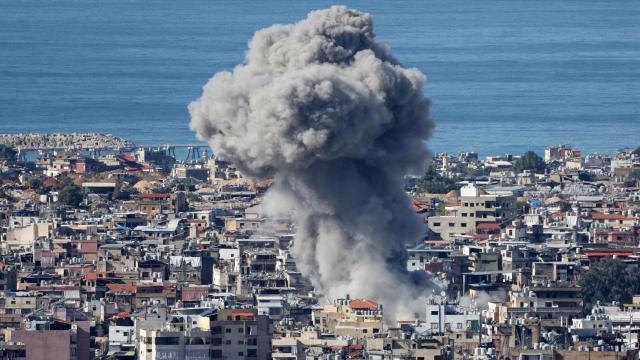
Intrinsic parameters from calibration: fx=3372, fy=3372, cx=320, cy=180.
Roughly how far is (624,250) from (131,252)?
11021mm

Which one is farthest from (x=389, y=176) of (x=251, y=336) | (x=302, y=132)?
(x=251, y=336)

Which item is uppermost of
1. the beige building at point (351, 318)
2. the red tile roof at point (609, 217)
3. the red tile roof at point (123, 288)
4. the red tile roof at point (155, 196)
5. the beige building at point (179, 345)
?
the red tile roof at point (155, 196)

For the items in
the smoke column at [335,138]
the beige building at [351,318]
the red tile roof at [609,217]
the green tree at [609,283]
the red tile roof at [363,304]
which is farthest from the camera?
the red tile roof at [609,217]

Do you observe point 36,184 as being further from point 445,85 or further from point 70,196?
point 445,85

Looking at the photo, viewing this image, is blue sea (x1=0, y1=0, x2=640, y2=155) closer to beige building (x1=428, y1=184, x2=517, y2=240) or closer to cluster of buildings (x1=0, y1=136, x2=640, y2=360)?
cluster of buildings (x1=0, y1=136, x2=640, y2=360)

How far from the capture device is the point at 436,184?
313 ft

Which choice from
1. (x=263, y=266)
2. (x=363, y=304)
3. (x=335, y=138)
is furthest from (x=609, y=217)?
(x=363, y=304)

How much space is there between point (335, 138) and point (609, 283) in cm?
886

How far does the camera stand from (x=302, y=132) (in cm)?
6100

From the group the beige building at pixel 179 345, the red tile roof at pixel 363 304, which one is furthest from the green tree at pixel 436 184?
the beige building at pixel 179 345

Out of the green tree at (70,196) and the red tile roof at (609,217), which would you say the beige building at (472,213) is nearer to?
the red tile roof at (609,217)

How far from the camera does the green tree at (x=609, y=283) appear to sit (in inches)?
2598

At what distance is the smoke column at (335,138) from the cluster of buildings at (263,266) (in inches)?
41.7

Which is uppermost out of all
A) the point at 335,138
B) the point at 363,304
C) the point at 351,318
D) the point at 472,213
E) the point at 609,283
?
the point at 472,213
